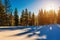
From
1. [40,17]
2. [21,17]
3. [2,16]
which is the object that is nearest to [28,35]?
[2,16]

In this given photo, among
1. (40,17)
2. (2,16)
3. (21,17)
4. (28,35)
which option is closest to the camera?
(28,35)

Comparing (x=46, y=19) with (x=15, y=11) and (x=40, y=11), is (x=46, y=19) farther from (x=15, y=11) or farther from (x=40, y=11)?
(x=15, y=11)

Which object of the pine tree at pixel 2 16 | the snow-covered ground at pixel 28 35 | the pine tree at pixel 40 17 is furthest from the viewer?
the pine tree at pixel 40 17

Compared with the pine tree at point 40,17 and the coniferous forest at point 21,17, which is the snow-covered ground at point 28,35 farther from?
the pine tree at point 40,17

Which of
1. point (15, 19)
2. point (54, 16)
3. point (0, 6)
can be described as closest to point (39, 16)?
point (54, 16)

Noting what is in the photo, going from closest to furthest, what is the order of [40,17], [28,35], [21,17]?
1. [28,35]
2. [21,17]
3. [40,17]

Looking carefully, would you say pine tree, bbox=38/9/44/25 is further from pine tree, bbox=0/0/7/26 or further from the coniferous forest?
pine tree, bbox=0/0/7/26

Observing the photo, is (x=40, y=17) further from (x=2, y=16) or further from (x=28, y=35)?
(x=28, y=35)

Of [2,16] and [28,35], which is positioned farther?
[2,16]

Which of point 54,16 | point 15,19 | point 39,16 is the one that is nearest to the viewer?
point 15,19

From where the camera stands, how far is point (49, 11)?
159625 mm

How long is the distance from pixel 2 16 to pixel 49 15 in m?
84.5

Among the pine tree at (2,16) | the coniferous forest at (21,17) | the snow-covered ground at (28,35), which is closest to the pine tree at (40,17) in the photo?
the coniferous forest at (21,17)

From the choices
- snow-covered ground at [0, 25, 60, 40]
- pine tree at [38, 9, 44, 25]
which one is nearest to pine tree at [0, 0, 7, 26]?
snow-covered ground at [0, 25, 60, 40]
